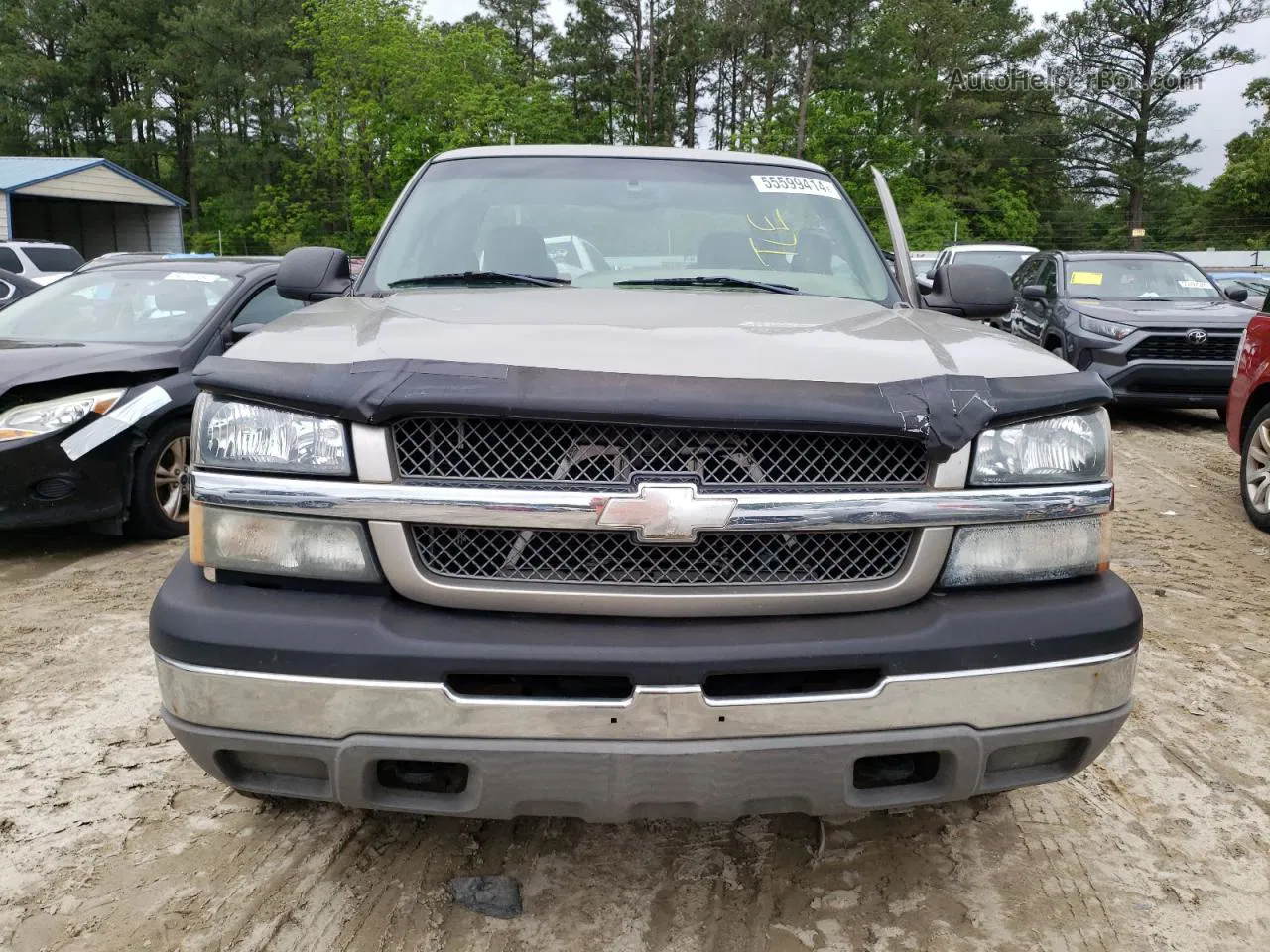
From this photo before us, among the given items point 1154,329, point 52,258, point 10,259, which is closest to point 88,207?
point 52,258

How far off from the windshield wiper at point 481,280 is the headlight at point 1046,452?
5.06 feet

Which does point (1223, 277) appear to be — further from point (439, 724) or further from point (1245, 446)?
point (439, 724)

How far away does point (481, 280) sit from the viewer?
125 inches

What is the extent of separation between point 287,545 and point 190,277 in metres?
5.13

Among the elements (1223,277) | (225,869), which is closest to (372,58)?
(1223,277)

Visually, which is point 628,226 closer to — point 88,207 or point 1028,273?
point 1028,273

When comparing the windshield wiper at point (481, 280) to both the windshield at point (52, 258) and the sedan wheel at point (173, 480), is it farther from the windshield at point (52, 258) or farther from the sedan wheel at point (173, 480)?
the windshield at point (52, 258)

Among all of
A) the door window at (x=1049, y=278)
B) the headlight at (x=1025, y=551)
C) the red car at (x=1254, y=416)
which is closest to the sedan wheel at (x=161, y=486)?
the headlight at (x=1025, y=551)

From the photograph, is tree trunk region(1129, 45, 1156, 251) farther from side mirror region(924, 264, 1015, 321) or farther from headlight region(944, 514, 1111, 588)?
headlight region(944, 514, 1111, 588)

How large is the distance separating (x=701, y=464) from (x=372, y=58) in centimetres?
3828

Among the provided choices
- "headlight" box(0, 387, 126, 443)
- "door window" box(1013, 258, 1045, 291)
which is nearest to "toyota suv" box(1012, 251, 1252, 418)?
"door window" box(1013, 258, 1045, 291)

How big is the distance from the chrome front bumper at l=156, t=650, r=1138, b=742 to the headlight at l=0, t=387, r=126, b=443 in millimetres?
3599

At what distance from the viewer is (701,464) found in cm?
198

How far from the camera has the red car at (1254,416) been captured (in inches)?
239
